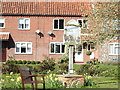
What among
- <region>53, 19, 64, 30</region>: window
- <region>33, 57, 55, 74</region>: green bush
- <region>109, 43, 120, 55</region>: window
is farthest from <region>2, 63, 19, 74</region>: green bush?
<region>109, 43, 120, 55</region>: window

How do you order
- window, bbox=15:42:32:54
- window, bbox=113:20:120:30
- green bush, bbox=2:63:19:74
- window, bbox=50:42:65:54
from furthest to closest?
window, bbox=50:42:65:54
window, bbox=15:42:32:54
green bush, bbox=2:63:19:74
window, bbox=113:20:120:30

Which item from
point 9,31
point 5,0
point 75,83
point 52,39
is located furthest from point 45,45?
point 75,83

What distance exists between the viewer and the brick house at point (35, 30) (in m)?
38.7

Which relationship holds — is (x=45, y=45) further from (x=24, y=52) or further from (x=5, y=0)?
(x=5, y=0)

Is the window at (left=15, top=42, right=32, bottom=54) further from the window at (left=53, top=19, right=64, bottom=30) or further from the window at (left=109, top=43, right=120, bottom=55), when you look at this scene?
the window at (left=109, top=43, right=120, bottom=55)

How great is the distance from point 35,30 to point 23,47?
2.42 m

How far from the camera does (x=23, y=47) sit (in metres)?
39.0

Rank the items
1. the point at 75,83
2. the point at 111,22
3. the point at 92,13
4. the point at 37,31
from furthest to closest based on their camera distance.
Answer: the point at 37,31 < the point at 92,13 < the point at 111,22 < the point at 75,83

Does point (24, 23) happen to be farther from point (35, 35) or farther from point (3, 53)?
point (3, 53)

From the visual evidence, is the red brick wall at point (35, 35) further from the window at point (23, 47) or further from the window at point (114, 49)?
the window at point (114, 49)

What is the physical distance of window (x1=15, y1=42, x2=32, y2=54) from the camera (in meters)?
38.9

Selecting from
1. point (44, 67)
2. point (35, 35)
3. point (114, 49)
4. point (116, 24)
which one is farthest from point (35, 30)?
point (116, 24)

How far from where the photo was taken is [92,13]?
2303cm

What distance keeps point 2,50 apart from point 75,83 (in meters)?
24.3
